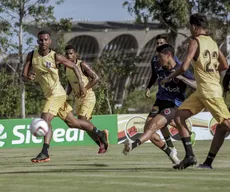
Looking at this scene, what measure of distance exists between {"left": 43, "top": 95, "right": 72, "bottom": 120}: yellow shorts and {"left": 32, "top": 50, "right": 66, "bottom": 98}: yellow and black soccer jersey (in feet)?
0.31

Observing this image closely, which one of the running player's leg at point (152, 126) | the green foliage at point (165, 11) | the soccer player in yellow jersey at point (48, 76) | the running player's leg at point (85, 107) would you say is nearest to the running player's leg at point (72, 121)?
the soccer player in yellow jersey at point (48, 76)

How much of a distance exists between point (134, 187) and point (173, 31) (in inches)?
1569

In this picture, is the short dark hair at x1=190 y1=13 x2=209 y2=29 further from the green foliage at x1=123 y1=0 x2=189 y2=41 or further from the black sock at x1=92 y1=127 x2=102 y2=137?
the green foliage at x1=123 y1=0 x2=189 y2=41

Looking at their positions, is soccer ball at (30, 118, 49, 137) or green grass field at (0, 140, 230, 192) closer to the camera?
green grass field at (0, 140, 230, 192)

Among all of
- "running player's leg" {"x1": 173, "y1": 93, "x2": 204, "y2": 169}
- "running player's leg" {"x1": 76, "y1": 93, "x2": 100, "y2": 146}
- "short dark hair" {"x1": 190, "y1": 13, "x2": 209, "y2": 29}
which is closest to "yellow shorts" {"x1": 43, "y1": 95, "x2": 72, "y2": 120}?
"running player's leg" {"x1": 76, "y1": 93, "x2": 100, "y2": 146}

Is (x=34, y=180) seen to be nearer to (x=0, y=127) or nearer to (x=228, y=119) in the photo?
(x=228, y=119)

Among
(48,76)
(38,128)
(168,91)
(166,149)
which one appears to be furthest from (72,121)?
(168,91)

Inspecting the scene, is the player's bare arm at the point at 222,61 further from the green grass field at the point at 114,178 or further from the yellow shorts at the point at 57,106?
the yellow shorts at the point at 57,106

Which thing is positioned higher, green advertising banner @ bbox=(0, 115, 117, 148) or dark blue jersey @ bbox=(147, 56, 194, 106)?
dark blue jersey @ bbox=(147, 56, 194, 106)

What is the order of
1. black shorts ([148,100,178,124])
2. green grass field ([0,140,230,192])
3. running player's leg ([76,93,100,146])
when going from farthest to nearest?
running player's leg ([76,93,100,146]), black shorts ([148,100,178,124]), green grass field ([0,140,230,192])

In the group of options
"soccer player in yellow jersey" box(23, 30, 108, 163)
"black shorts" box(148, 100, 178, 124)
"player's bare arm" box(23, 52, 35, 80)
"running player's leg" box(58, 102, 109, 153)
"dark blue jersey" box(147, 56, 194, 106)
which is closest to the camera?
"black shorts" box(148, 100, 178, 124)

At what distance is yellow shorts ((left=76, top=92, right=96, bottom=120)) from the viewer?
18.5 m

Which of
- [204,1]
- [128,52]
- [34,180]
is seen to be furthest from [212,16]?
[128,52]

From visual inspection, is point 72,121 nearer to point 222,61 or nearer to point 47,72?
point 47,72
